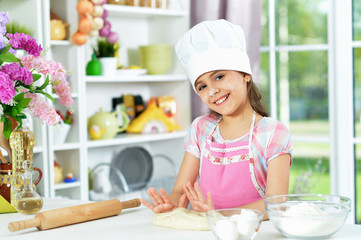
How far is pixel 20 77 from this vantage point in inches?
72.0

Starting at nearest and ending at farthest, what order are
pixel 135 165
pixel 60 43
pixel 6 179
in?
1. pixel 6 179
2. pixel 60 43
3. pixel 135 165

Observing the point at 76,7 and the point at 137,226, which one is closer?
the point at 137,226

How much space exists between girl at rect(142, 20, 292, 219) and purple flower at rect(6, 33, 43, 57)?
51 cm

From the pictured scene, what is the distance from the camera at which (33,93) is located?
1.94 meters

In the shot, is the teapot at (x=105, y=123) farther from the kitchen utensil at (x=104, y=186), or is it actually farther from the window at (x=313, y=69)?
the window at (x=313, y=69)

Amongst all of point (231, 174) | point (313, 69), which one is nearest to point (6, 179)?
point (231, 174)

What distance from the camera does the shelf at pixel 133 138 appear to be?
357 cm

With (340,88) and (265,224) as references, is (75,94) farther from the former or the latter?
(265,224)

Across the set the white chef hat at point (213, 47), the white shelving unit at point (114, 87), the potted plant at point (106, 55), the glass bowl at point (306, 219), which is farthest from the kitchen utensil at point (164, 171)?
the glass bowl at point (306, 219)

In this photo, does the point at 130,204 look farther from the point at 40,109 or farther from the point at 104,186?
the point at 104,186

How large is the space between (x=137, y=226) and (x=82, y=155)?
1.85 meters

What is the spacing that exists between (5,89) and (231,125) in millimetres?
833

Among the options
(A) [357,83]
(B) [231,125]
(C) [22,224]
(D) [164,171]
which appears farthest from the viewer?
A: (D) [164,171]

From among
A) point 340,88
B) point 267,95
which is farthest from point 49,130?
point 340,88
